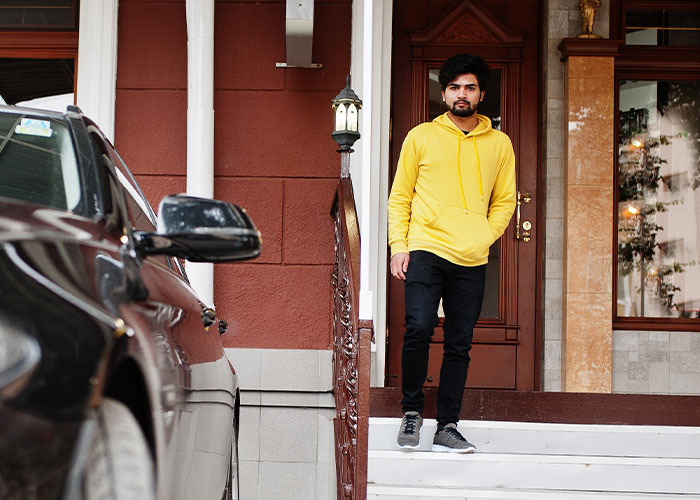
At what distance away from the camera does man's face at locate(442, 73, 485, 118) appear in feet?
14.3

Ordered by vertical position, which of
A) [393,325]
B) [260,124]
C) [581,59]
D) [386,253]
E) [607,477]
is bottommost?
[607,477]

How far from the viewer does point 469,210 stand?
170 inches

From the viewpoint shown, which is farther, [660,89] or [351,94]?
[660,89]

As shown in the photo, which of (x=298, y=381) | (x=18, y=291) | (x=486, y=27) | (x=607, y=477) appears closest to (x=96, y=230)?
(x=18, y=291)

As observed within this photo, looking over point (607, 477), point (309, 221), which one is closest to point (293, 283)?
point (309, 221)

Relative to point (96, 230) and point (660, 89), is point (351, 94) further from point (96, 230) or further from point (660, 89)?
point (96, 230)

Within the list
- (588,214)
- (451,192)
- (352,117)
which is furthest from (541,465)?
(588,214)

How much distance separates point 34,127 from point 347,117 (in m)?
3.08

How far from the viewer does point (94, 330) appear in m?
1.49

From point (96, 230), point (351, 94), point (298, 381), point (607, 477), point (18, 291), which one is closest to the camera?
point (18, 291)

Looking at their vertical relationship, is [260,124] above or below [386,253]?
above

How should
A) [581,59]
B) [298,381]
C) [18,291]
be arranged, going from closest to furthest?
[18,291], [298,381], [581,59]

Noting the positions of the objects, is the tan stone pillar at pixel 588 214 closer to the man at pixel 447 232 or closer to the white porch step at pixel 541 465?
the white porch step at pixel 541 465

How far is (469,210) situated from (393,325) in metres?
2.29
